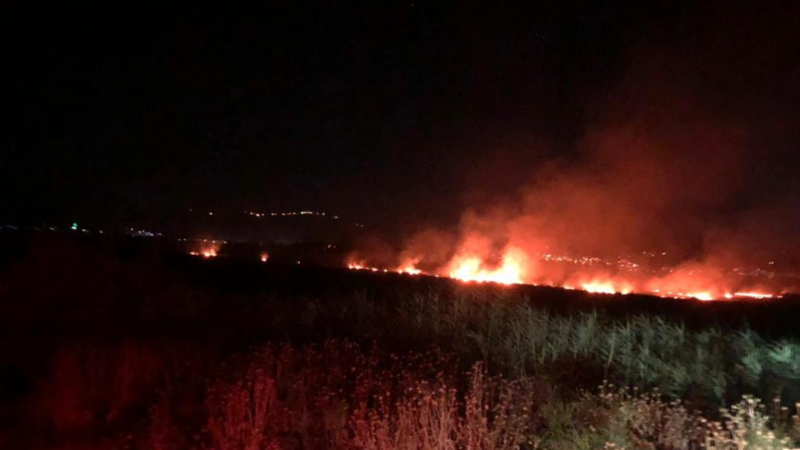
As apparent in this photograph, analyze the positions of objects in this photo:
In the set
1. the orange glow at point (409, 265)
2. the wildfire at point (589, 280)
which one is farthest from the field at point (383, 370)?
the orange glow at point (409, 265)

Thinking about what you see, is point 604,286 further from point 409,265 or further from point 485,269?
point 409,265

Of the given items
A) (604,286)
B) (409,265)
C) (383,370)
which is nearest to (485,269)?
(409,265)

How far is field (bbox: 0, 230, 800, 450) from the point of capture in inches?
236

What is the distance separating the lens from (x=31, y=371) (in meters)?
8.77

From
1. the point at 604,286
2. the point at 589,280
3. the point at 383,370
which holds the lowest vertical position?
the point at 383,370

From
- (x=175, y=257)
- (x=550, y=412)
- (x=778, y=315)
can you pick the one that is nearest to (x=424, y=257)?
(x=175, y=257)

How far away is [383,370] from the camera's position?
8.00 metres

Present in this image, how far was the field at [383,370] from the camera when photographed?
599 centimetres

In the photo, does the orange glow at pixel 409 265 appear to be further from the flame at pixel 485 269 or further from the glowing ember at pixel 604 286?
the glowing ember at pixel 604 286

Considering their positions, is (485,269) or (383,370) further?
(485,269)

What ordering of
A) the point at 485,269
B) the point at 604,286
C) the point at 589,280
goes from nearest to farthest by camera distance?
the point at 604,286 → the point at 589,280 → the point at 485,269

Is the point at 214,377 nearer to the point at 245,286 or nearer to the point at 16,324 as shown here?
the point at 16,324

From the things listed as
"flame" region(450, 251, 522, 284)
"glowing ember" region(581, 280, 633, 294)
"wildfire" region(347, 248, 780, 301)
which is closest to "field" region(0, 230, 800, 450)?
"wildfire" region(347, 248, 780, 301)

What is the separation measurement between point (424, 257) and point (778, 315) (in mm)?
13659
